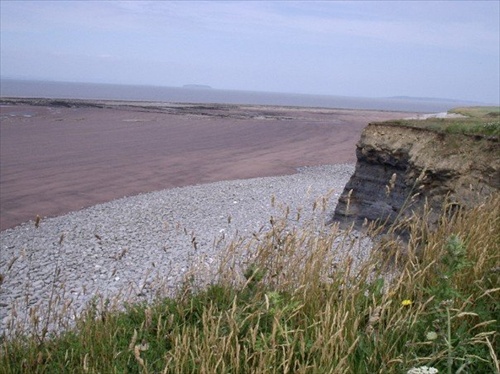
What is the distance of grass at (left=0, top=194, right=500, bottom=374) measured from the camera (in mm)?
3523

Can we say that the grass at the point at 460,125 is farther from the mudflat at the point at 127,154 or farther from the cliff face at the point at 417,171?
the mudflat at the point at 127,154

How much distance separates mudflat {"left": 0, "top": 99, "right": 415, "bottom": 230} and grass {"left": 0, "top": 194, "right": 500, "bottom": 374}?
25.9ft

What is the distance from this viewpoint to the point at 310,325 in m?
4.01

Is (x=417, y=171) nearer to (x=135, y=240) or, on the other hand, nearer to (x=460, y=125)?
(x=460, y=125)

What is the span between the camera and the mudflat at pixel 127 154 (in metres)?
14.9

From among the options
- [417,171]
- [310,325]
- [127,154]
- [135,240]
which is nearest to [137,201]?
[135,240]

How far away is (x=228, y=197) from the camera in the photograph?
13.4 m

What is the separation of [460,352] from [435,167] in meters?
5.11

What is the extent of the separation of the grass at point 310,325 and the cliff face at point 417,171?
2.52 meters

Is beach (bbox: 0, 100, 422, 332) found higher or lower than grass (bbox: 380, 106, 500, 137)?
lower

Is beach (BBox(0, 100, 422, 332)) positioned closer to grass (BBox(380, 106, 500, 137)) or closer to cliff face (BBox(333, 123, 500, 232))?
cliff face (BBox(333, 123, 500, 232))

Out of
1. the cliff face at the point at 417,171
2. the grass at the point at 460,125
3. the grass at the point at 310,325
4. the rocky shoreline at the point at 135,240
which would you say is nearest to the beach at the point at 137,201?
the rocky shoreline at the point at 135,240

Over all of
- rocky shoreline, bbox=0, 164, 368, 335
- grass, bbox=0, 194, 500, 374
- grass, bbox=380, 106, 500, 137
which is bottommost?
rocky shoreline, bbox=0, 164, 368, 335

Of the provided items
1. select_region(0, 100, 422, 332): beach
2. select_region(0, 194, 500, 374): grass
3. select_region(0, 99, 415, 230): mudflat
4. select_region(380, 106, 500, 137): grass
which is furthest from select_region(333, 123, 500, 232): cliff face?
select_region(0, 99, 415, 230): mudflat
